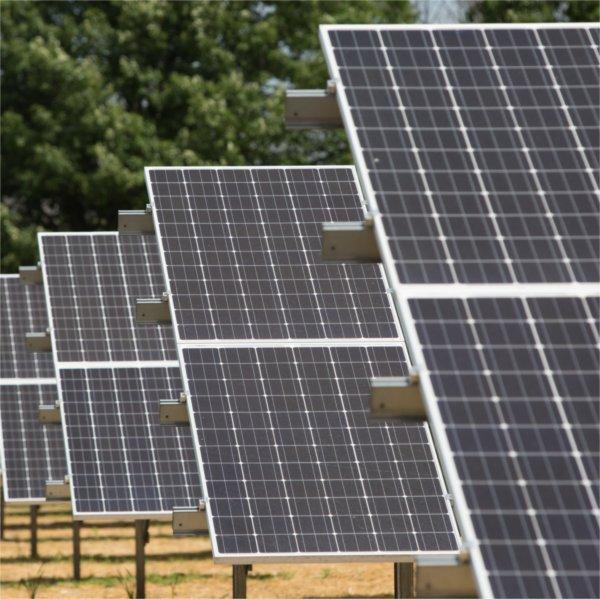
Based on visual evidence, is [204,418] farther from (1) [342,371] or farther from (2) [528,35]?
(2) [528,35]

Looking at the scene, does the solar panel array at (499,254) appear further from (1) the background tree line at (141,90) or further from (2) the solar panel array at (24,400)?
(1) the background tree line at (141,90)

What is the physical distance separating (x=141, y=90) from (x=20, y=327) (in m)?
19.4

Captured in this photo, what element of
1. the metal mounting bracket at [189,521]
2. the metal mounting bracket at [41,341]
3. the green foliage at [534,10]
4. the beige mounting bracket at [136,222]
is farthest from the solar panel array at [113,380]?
the green foliage at [534,10]

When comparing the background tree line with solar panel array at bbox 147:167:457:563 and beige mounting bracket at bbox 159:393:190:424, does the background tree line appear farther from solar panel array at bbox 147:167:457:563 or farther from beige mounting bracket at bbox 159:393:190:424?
beige mounting bracket at bbox 159:393:190:424

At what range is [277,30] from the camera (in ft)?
150

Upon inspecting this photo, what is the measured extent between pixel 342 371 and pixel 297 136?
3102cm

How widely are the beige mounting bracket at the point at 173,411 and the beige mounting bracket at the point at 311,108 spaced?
4453 mm

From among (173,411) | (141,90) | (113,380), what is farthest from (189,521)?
(141,90)

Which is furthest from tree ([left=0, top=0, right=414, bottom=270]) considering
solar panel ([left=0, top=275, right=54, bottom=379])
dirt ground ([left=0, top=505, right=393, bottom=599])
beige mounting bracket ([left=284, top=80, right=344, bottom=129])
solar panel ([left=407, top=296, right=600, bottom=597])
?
solar panel ([left=407, top=296, right=600, bottom=597])

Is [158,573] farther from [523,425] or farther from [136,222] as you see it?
[523,425]

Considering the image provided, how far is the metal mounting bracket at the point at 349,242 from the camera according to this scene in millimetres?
7504

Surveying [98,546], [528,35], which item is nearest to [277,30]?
[98,546]

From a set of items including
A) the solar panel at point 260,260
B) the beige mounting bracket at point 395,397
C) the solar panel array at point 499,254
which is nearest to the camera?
the solar panel array at point 499,254

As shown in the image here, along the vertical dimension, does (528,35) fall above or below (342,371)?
below
